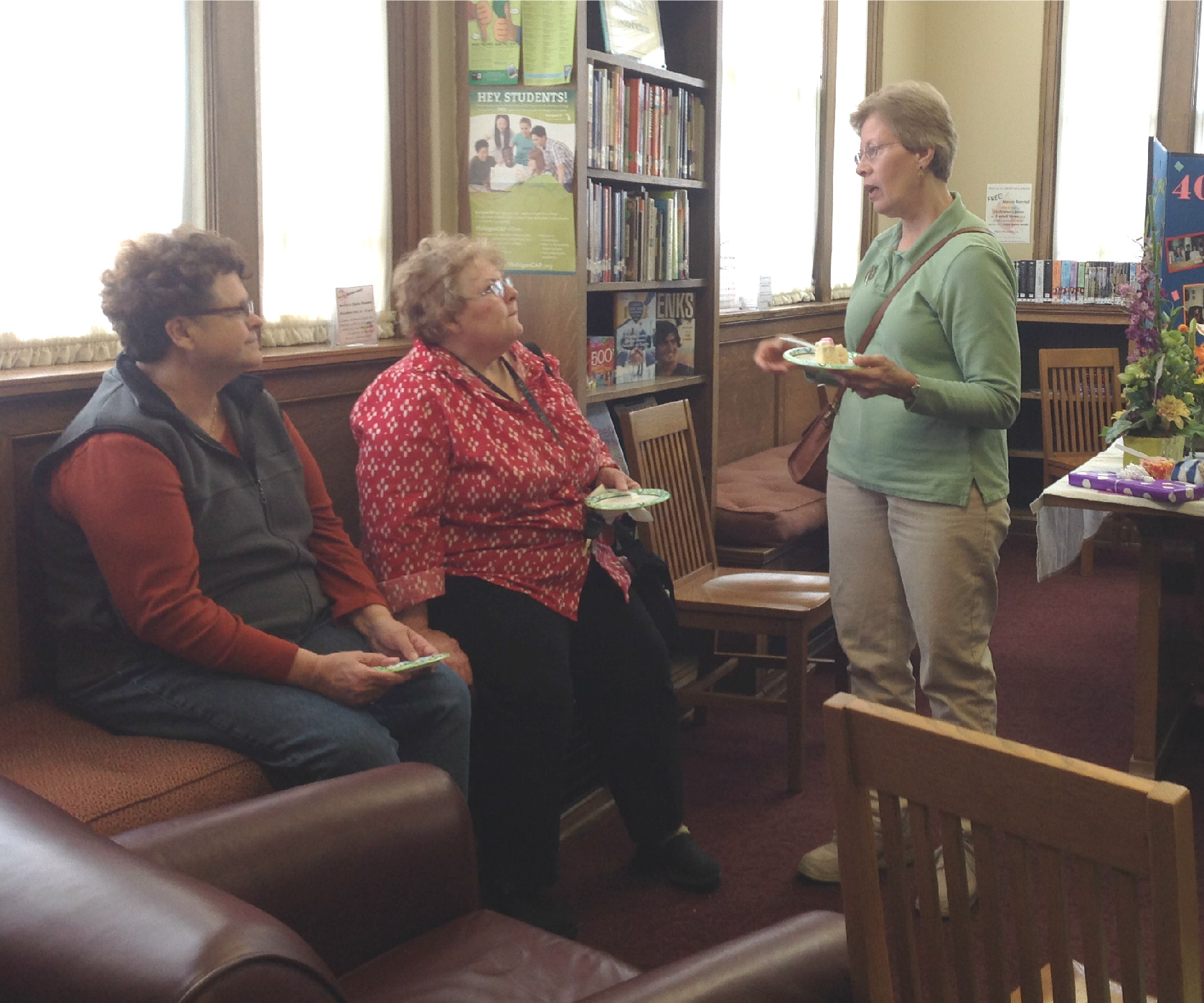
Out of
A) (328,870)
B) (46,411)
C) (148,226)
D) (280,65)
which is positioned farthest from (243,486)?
(280,65)

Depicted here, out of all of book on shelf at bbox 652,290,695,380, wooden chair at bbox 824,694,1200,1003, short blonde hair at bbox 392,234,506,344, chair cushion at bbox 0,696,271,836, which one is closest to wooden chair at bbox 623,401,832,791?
book on shelf at bbox 652,290,695,380

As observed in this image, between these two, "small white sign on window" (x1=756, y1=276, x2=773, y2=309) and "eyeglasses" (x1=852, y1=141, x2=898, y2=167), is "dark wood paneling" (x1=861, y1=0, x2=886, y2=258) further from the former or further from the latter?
"eyeglasses" (x1=852, y1=141, x2=898, y2=167)

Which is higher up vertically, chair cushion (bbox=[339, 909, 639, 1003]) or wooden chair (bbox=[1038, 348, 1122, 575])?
wooden chair (bbox=[1038, 348, 1122, 575])

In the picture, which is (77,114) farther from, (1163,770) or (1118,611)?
(1118,611)

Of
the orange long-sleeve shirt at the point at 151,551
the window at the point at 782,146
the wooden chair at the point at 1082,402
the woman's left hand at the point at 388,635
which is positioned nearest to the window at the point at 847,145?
the window at the point at 782,146

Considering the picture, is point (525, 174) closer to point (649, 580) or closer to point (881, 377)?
point (649, 580)

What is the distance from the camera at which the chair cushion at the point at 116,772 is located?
1825mm

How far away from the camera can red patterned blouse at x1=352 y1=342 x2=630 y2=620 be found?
2.46 metres

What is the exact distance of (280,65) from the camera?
2777 mm

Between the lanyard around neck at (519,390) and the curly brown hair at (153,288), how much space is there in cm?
61

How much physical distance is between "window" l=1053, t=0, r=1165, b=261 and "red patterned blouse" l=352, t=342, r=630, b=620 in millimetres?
4433

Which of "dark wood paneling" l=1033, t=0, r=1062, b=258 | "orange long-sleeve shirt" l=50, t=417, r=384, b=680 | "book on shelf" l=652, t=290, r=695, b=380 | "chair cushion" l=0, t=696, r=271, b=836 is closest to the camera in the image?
"chair cushion" l=0, t=696, r=271, b=836

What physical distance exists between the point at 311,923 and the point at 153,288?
1.14 m

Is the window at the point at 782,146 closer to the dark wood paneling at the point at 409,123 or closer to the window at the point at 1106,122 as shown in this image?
the window at the point at 1106,122
